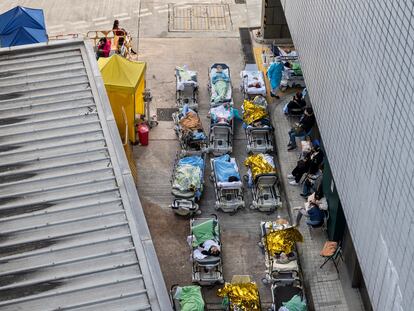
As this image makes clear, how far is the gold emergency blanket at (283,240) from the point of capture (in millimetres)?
19766

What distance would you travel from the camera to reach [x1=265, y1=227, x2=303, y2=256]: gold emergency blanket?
1977 centimetres

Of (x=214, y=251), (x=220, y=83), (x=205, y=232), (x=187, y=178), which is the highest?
(x=220, y=83)

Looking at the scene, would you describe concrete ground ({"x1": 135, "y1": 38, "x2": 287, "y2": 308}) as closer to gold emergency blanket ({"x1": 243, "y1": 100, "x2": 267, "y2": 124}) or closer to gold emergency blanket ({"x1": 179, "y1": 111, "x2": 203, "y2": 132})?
gold emergency blanket ({"x1": 243, "y1": 100, "x2": 267, "y2": 124})

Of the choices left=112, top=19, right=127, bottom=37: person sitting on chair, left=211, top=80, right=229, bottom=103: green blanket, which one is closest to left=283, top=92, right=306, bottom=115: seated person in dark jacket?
left=211, top=80, right=229, bottom=103: green blanket

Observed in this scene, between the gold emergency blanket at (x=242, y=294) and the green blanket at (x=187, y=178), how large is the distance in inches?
163

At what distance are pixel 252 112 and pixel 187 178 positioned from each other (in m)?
4.28

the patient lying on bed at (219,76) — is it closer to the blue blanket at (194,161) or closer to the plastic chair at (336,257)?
the blue blanket at (194,161)

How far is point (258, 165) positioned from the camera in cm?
2280

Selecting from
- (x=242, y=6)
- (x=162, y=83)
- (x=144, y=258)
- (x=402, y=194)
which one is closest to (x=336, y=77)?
(x=402, y=194)

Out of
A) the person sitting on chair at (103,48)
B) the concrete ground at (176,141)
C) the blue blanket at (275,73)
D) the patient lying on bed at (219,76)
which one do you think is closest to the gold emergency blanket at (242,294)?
the concrete ground at (176,141)

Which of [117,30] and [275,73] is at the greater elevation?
[117,30]

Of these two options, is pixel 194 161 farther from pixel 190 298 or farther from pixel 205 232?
pixel 190 298

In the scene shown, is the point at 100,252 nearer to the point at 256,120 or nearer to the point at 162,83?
the point at 256,120

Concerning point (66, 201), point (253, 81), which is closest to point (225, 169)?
point (253, 81)
